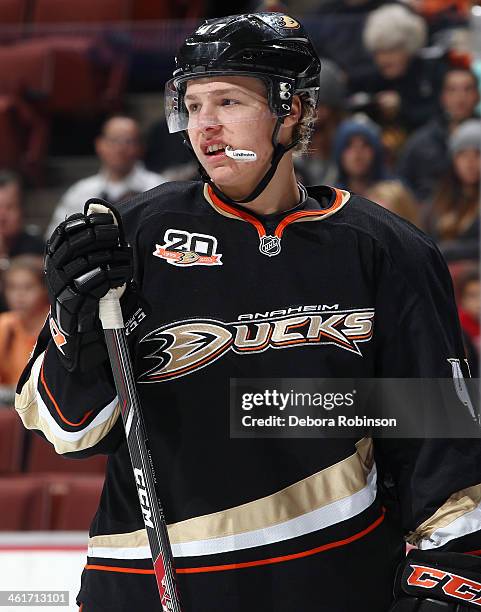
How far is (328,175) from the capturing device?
3.57 meters

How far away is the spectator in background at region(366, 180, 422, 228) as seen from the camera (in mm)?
3379

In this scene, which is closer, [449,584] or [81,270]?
[81,270]

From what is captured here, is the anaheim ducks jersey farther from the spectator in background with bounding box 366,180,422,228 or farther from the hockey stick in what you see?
the spectator in background with bounding box 366,180,422,228

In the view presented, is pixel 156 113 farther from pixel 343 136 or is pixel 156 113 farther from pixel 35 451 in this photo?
pixel 35 451

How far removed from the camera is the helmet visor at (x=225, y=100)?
1229 millimetres

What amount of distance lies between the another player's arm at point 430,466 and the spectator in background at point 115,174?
2.40m

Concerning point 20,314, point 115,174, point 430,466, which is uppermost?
point 430,466

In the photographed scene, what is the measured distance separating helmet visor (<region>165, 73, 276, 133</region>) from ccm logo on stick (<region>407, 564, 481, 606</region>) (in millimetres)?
545

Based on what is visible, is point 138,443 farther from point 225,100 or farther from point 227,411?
point 225,100

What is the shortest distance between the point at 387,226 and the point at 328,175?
232 cm

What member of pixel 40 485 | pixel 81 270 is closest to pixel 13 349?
pixel 40 485

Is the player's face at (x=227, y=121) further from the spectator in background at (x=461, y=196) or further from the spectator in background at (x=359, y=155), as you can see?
the spectator in background at (x=359, y=155)

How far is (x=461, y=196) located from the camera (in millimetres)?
3455

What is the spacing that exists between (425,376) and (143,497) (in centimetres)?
36
